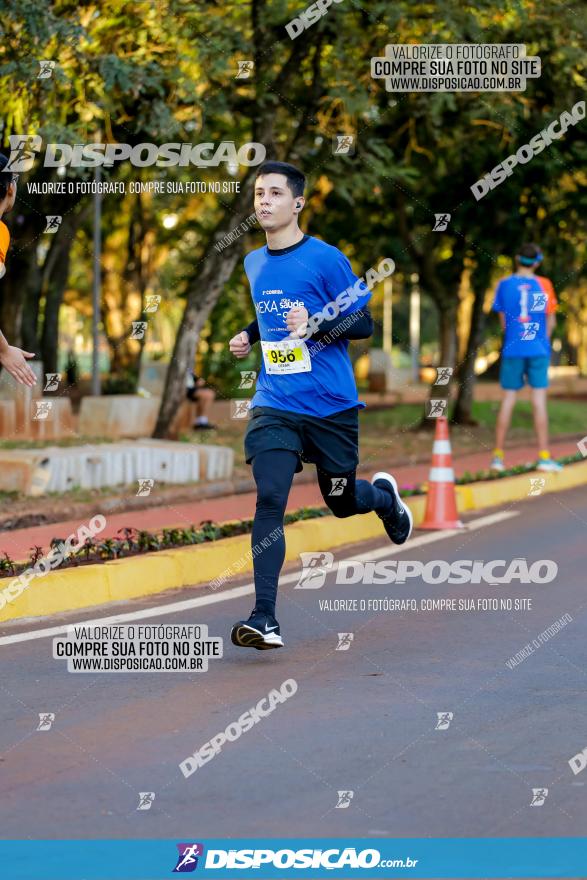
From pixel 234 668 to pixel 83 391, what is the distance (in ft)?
86.0

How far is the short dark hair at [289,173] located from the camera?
766cm

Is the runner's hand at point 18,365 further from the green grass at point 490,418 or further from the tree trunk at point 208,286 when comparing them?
the green grass at point 490,418

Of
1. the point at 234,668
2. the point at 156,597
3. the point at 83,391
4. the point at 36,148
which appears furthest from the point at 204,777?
the point at 83,391

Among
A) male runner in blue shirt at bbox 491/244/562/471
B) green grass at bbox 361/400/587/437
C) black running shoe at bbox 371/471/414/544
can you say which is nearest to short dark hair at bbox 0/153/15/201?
black running shoe at bbox 371/471/414/544

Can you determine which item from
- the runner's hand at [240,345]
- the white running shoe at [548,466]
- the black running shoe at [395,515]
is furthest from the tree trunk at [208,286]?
the runner's hand at [240,345]

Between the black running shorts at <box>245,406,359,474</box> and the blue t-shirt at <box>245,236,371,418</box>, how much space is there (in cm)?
4

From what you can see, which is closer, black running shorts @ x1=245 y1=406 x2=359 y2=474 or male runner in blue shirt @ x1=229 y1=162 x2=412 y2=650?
male runner in blue shirt @ x1=229 y1=162 x2=412 y2=650

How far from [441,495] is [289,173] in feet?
17.3

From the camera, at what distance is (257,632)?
739cm

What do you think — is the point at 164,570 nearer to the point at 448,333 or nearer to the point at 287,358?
the point at 287,358

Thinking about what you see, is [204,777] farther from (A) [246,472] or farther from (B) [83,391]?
(B) [83,391]

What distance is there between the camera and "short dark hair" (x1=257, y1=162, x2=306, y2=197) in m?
7.66

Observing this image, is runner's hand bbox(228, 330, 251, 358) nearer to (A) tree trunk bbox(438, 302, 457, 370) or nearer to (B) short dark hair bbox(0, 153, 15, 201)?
(B) short dark hair bbox(0, 153, 15, 201)

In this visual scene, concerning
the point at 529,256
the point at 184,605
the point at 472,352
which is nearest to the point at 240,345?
the point at 184,605
